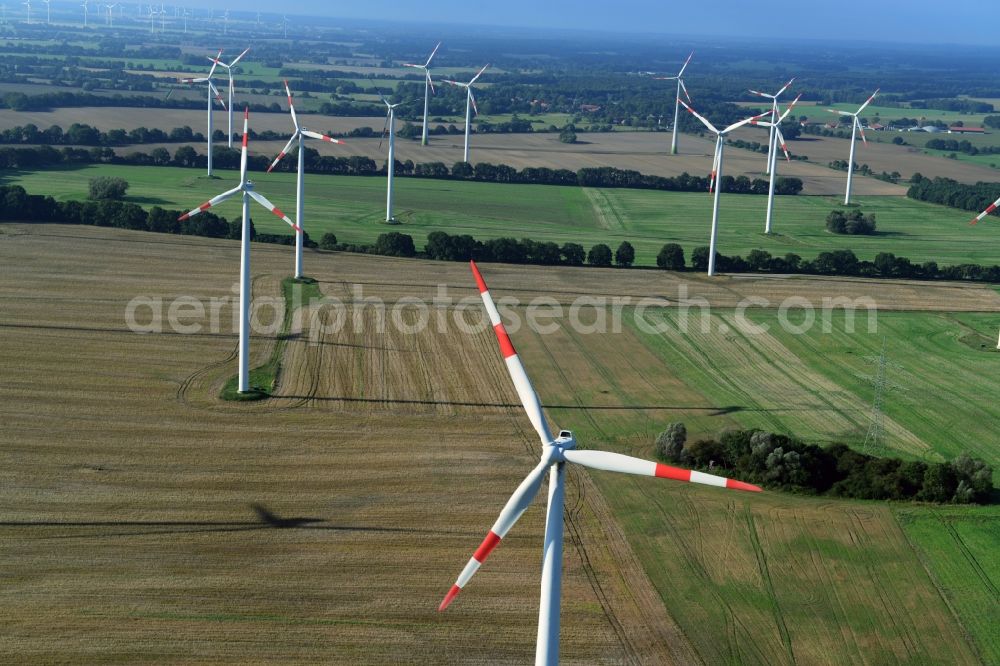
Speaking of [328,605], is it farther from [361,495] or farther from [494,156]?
[494,156]

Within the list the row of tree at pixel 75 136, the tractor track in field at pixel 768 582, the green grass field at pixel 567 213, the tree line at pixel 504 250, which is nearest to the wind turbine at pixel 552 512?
the tractor track in field at pixel 768 582

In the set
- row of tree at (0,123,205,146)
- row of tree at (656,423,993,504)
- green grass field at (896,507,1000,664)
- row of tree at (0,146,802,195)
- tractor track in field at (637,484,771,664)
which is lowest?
tractor track in field at (637,484,771,664)

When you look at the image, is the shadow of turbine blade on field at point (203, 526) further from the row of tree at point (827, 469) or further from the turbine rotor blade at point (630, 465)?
the turbine rotor blade at point (630, 465)

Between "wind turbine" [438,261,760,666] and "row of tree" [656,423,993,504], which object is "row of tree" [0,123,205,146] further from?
"wind turbine" [438,261,760,666]

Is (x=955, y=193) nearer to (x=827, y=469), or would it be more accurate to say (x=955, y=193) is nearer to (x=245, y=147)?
(x=827, y=469)

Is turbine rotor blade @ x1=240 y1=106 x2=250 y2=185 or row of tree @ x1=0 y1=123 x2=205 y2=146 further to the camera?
row of tree @ x1=0 y1=123 x2=205 y2=146

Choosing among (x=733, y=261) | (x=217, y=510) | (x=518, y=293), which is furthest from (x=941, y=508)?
(x=733, y=261)

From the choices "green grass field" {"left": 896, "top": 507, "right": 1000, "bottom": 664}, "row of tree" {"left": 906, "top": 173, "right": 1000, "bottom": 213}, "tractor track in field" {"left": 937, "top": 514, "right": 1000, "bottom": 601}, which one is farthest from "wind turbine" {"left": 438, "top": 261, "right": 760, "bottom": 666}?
"row of tree" {"left": 906, "top": 173, "right": 1000, "bottom": 213}

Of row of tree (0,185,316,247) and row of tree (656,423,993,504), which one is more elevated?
row of tree (0,185,316,247)
